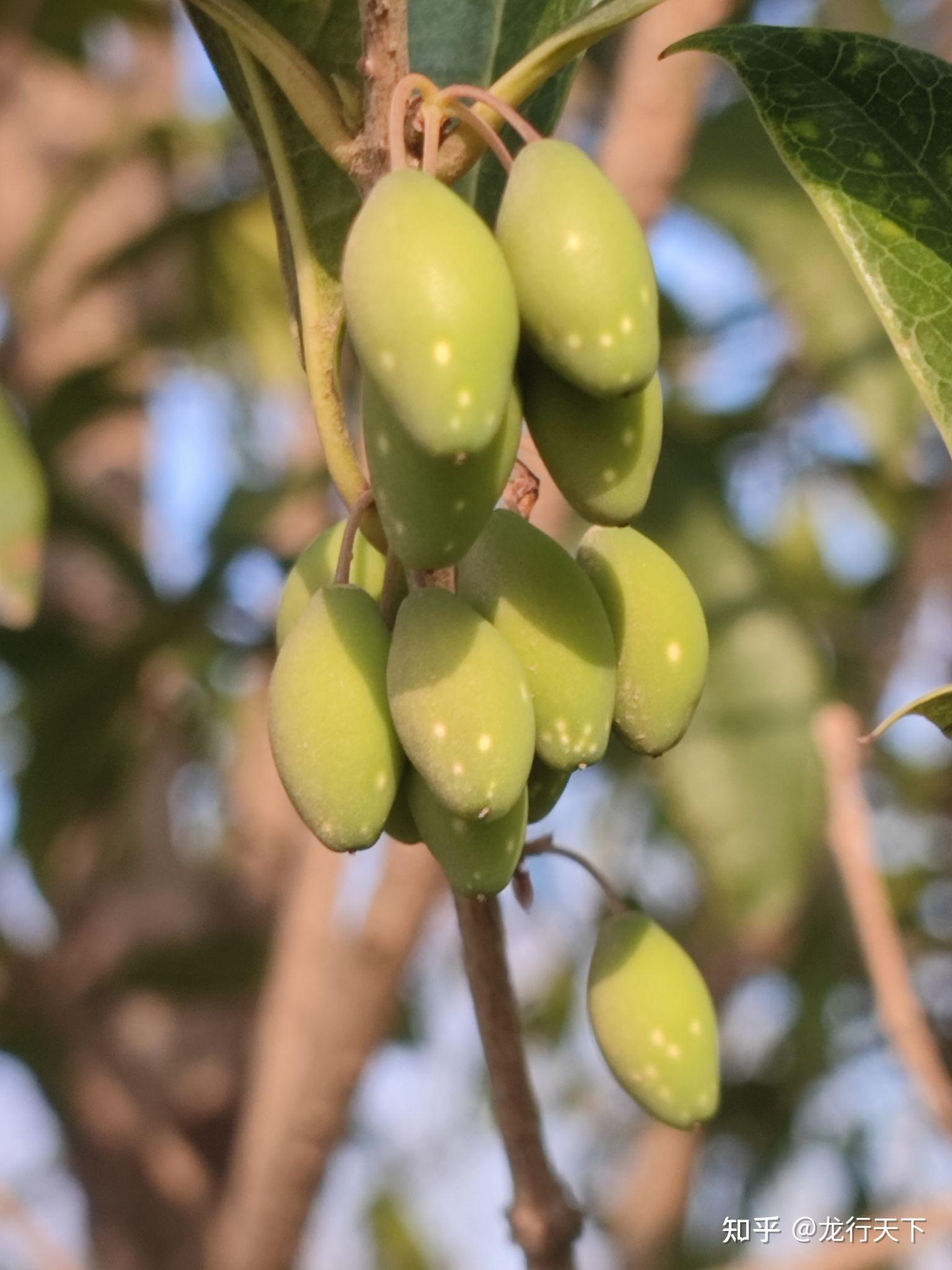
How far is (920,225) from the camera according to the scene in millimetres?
576

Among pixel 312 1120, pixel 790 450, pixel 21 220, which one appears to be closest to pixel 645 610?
pixel 312 1120

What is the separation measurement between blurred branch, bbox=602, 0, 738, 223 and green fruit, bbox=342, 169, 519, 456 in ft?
2.51

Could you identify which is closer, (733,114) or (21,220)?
(733,114)

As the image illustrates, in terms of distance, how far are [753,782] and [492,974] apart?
0.93 meters

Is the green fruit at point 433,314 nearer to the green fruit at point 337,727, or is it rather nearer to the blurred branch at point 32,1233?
the green fruit at point 337,727

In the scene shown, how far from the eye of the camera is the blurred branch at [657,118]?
3.78ft

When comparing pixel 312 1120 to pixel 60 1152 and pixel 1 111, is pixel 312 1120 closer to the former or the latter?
pixel 60 1152

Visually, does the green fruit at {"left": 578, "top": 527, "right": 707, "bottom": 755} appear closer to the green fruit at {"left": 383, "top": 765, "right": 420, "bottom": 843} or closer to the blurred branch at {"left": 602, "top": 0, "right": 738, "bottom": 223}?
the green fruit at {"left": 383, "top": 765, "right": 420, "bottom": 843}

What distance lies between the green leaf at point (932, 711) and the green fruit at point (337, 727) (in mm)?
175

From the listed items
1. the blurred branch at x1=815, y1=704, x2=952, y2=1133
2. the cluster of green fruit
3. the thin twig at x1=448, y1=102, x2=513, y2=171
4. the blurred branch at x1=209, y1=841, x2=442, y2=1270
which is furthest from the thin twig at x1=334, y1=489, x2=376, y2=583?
the blurred branch at x1=815, y1=704, x2=952, y2=1133

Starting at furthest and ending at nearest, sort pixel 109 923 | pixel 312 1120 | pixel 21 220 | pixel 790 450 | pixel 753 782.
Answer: pixel 21 220, pixel 790 450, pixel 109 923, pixel 753 782, pixel 312 1120

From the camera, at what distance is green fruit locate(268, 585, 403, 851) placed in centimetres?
47

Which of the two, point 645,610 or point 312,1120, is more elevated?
point 645,610

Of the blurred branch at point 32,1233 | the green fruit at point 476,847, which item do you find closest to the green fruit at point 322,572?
the green fruit at point 476,847
